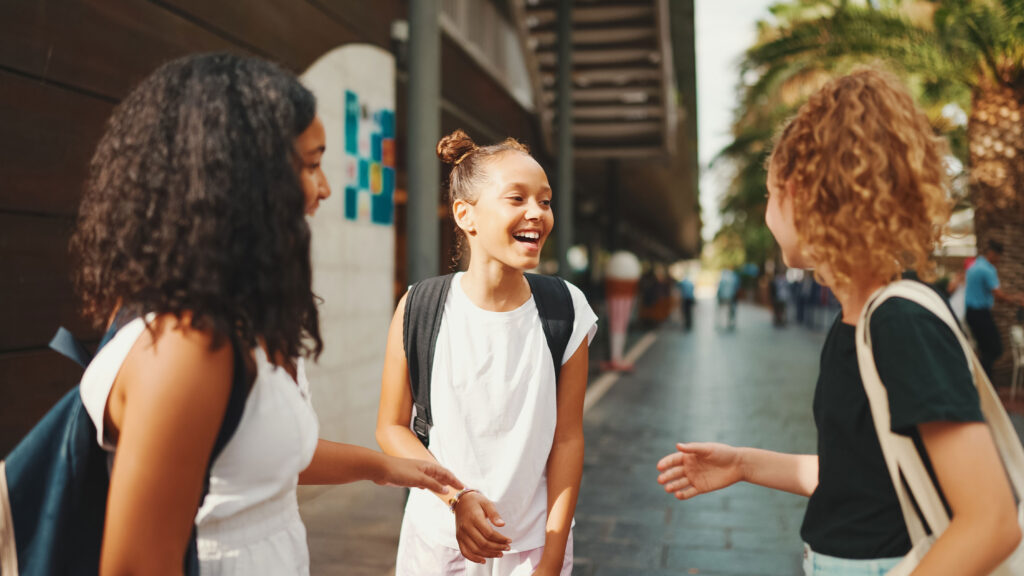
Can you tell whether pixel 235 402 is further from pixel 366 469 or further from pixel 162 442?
pixel 366 469

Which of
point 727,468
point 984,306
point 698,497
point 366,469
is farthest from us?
point 984,306

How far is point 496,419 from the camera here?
208 cm

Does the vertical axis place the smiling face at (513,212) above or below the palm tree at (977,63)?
below

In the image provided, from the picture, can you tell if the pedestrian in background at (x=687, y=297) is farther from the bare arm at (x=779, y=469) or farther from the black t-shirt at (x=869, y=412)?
the black t-shirt at (x=869, y=412)

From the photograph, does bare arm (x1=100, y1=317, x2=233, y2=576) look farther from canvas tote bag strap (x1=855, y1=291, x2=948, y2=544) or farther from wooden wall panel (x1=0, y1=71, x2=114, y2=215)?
wooden wall panel (x1=0, y1=71, x2=114, y2=215)

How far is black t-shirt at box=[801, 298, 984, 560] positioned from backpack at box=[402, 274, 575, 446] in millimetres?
762

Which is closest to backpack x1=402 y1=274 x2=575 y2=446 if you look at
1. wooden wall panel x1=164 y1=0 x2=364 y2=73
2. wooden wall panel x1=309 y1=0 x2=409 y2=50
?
wooden wall panel x1=164 y1=0 x2=364 y2=73

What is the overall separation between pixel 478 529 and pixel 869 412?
35.8 inches

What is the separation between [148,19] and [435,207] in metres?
1.77

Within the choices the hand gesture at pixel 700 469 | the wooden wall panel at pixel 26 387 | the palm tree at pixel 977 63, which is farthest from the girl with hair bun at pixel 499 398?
the palm tree at pixel 977 63

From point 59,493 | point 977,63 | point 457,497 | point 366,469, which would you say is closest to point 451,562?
point 457,497

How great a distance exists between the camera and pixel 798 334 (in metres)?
22.7

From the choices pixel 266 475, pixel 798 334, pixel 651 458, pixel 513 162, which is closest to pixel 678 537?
pixel 651 458

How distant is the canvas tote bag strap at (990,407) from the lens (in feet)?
4.21
